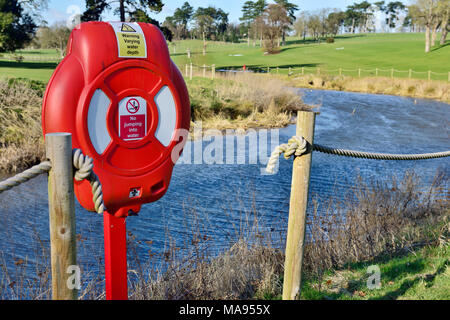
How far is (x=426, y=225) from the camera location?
16.0ft

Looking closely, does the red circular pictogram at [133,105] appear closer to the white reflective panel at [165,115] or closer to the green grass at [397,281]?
the white reflective panel at [165,115]

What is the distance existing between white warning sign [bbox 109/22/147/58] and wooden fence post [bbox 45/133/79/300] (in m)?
0.76

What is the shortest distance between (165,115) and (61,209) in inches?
37.2

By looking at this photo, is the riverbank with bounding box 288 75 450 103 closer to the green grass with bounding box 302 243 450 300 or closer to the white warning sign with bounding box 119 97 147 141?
the green grass with bounding box 302 243 450 300

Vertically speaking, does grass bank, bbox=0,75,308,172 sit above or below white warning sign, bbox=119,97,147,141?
below

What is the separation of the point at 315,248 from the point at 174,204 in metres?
2.88

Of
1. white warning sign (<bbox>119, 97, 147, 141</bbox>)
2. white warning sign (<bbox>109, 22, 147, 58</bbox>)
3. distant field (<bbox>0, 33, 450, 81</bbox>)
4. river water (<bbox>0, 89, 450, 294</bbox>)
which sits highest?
distant field (<bbox>0, 33, 450, 81</bbox>)

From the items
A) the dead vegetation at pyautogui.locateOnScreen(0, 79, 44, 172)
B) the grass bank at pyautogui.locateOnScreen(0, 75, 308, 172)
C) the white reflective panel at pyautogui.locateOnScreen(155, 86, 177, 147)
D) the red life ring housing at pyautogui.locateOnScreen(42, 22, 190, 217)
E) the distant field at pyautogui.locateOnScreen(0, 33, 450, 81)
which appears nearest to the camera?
the red life ring housing at pyautogui.locateOnScreen(42, 22, 190, 217)

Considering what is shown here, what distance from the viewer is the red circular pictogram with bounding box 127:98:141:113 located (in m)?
2.33

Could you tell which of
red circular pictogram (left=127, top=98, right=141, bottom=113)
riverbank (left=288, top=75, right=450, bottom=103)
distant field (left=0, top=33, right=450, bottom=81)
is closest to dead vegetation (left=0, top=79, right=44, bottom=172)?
red circular pictogram (left=127, top=98, right=141, bottom=113)

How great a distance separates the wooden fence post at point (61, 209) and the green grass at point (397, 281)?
196cm

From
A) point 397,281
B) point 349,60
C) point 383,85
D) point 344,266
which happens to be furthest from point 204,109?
point 349,60
